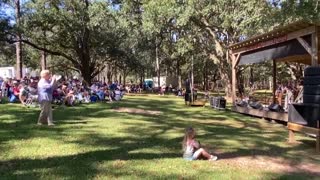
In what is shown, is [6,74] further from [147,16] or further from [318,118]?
[318,118]

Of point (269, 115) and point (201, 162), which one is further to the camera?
point (269, 115)

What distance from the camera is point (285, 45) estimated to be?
17.5 metres

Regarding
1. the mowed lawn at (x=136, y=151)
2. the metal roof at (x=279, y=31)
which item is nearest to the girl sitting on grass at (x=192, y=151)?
the mowed lawn at (x=136, y=151)

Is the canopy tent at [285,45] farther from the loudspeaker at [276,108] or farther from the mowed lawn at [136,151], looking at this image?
the mowed lawn at [136,151]

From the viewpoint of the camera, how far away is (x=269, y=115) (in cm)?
1805

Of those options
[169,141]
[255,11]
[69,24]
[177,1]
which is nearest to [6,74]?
[69,24]

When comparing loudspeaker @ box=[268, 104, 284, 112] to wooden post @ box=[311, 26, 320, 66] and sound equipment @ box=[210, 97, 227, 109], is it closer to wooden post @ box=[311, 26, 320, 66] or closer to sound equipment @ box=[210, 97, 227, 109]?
wooden post @ box=[311, 26, 320, 66]

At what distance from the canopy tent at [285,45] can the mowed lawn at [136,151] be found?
322 cm

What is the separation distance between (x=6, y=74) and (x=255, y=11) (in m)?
32.1

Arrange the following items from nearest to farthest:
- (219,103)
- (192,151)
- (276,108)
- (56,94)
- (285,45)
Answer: (192,151) < (285,45) < (276,108) < (56,94) < (219,103)

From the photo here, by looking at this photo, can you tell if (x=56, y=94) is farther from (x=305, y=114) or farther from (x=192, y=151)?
(x=192, y=151)

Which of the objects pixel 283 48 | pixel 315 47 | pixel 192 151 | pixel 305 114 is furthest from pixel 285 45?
pixel 192 151

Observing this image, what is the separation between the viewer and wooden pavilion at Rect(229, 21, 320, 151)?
14648mm

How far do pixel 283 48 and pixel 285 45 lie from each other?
0.25 metres
